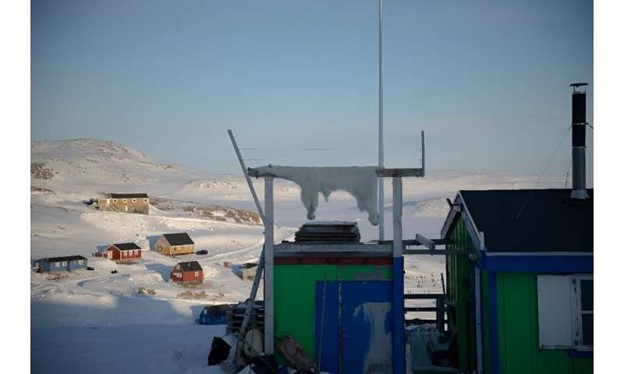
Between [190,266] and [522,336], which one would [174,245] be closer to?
[190,266]

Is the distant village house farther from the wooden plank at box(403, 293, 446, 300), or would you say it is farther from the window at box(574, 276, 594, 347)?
the window at box(574, 276, 594, 347)

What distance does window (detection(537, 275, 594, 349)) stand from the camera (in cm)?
911

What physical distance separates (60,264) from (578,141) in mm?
34106

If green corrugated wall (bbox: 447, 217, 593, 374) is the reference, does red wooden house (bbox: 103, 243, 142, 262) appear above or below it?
below

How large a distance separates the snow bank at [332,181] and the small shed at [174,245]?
38.7 meters

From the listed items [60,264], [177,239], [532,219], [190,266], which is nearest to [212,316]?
[532,219]

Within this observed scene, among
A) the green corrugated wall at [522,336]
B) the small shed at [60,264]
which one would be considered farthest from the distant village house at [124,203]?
the green corrugated wall at [522,336]

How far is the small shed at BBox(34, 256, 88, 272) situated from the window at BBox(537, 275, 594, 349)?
33903 millimetres

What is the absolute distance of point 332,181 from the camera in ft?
32.6

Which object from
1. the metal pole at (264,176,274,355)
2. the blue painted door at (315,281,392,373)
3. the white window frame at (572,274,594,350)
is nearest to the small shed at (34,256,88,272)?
the metal pole at (264,176,274,355)

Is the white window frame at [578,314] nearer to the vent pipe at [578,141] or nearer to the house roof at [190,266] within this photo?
the vent pipe at [578,141]

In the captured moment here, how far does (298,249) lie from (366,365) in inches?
85.5

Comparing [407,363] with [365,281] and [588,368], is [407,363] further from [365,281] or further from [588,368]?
[588,368]

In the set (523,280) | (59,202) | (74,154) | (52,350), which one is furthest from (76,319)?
(74,154)
